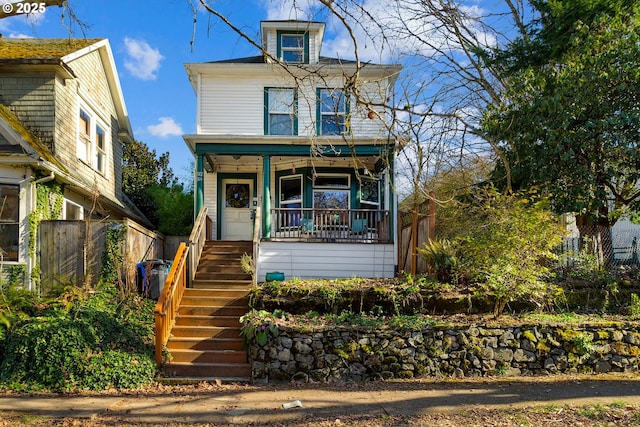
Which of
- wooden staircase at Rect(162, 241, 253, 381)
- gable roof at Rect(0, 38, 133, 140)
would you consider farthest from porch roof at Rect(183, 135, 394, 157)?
gable roof at Rect(0, 38, 133, 140)

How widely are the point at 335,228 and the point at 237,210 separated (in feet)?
12.5

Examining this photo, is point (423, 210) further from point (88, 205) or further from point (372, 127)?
point (88, 205)

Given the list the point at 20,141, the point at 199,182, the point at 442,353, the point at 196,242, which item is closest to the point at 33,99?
the point at 20,141

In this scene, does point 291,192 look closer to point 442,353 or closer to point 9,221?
point 9,221

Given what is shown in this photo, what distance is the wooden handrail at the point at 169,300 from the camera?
8.08 m

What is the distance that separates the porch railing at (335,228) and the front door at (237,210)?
1687 mm

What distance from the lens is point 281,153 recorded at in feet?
44.6

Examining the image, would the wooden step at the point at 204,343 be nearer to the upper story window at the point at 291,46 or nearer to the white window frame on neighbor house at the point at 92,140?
the white window frame on neighbor house at the point at 92,140

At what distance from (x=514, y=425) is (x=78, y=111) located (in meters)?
12.2

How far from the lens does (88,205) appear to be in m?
13.4

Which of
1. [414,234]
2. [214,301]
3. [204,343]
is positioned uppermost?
[414,234]

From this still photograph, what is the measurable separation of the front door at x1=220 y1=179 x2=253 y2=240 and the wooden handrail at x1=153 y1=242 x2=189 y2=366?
16.0 ft

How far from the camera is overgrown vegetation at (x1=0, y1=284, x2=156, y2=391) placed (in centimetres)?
753

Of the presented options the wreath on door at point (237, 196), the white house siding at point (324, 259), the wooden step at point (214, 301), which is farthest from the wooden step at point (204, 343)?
the wreath on door at point (237, 196)
